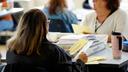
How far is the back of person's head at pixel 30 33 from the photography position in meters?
2.09

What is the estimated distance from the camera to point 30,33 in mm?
2105

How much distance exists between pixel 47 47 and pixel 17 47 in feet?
0.66

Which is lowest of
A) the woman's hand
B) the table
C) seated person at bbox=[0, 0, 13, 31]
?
the table

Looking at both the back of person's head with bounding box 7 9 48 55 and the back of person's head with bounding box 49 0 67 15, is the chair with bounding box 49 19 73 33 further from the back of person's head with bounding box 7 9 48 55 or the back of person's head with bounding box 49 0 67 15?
the back of person's head with bounding box 7 9 48 55

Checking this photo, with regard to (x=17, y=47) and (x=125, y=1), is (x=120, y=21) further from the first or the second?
(x=125, y=1)

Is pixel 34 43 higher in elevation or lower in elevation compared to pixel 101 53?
higher

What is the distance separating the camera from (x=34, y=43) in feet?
6.86

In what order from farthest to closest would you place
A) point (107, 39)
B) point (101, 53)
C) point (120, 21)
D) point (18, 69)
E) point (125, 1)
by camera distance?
point (125, 1) → point (120, 21) → point (107, 39) → point (101, 53) → point (18, 69)

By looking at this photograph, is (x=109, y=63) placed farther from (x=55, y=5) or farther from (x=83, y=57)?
(x=55, y=5)

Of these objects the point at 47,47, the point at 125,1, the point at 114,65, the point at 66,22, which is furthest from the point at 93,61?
the point at 125,1

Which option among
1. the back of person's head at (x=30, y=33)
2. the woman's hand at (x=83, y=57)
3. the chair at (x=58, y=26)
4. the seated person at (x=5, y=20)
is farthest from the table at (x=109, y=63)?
the seated person at (x=5, y=20)

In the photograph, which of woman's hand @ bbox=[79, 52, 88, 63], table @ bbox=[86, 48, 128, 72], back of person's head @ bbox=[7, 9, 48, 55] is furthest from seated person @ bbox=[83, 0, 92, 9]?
back of person's head @ bbox=[7, 9, 48, 55]

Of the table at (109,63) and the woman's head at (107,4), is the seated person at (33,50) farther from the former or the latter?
the woman's head at (107,4)

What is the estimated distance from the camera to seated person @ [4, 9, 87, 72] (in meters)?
2.09
